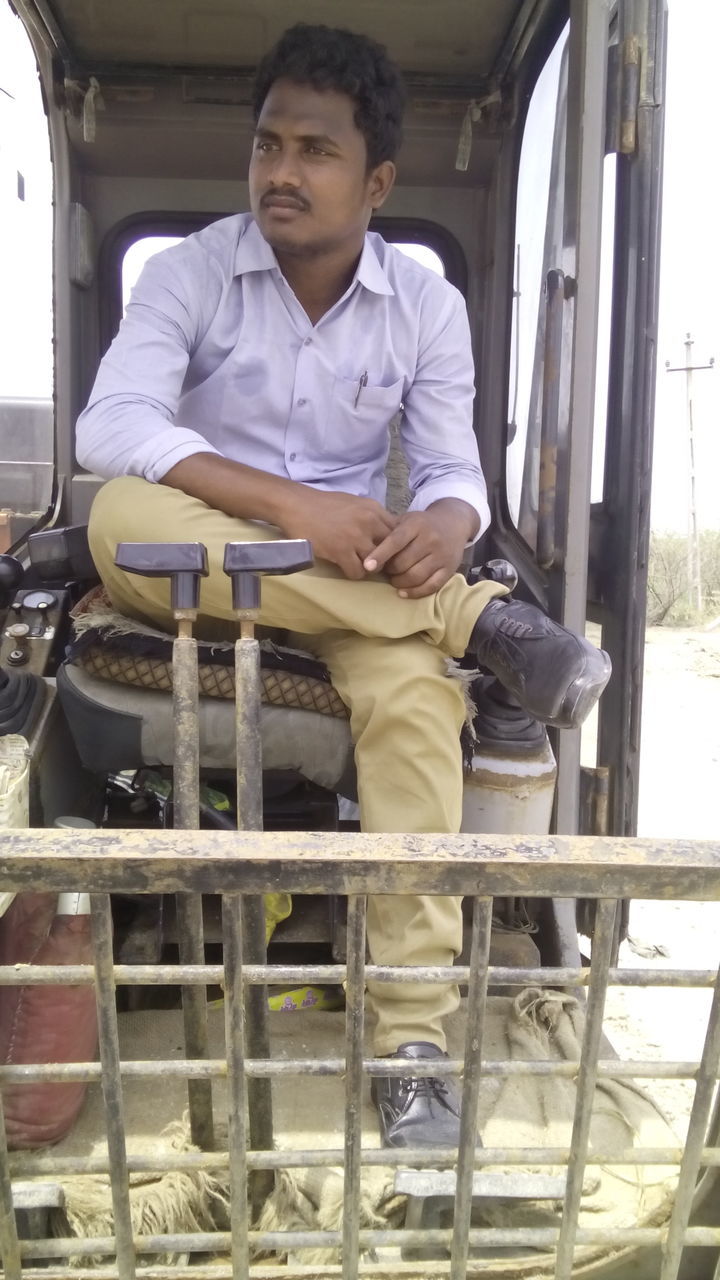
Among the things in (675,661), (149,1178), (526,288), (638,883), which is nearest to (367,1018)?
(149,1178)

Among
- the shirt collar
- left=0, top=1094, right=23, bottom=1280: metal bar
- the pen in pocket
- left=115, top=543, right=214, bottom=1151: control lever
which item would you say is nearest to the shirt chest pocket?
the pen in pocket

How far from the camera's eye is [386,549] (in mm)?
1599

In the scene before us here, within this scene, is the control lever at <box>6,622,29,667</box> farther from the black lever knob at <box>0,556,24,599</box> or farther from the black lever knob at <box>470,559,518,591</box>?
the black lever knob at <box>470,559,518,591</box>

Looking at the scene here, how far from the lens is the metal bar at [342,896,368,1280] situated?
2.84ft

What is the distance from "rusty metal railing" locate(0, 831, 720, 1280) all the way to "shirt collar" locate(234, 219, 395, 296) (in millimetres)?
1589

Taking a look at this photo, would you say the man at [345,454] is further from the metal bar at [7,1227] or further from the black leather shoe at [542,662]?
the metal bar at [7,1227]

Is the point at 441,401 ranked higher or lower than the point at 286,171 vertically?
lower

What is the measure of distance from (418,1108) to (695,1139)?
1.89 ft

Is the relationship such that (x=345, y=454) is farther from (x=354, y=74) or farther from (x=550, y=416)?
(x=354, y=74)

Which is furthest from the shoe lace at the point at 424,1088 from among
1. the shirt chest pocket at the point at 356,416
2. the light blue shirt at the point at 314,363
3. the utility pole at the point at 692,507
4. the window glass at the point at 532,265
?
the utility pole at the point at 692,507

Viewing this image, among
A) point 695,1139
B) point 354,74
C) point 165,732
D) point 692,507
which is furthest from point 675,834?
point 692,507

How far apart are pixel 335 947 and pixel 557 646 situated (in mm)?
866

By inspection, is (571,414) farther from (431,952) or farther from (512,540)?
(431,952)

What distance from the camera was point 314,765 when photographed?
5.97 ft
